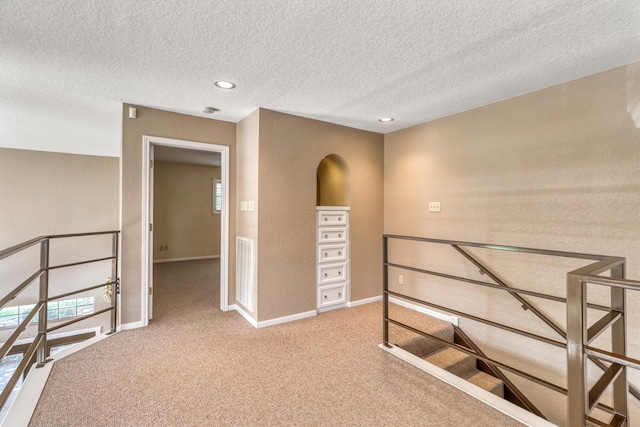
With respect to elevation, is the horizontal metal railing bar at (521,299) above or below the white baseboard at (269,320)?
above

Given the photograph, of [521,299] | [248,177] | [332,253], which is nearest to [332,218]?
[332,253]

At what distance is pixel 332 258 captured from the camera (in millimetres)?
3662

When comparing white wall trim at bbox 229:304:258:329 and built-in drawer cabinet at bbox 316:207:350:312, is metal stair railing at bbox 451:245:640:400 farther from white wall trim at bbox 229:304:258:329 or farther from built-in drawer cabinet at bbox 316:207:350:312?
white wall trim at bbox 229:304:258:329

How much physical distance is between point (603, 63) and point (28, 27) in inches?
153

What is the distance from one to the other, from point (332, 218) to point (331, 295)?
0.98 m

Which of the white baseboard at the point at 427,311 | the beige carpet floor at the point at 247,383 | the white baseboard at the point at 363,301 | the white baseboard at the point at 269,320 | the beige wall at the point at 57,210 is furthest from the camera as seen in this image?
the beige wall at the point at 57,210

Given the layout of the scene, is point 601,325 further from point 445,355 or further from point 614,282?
point 445,355

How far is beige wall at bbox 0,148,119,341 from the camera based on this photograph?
5.32 meters

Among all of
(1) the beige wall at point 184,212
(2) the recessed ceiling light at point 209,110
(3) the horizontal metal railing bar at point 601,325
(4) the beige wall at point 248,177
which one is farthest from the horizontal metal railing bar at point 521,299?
(1) the beige wall at point 184,212

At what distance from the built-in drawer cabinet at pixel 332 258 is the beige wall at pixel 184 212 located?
491 centimetres

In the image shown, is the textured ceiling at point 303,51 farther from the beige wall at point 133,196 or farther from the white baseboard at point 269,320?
the white baseboard at point 269,320

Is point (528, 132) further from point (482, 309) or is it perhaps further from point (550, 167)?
point (482, 309)

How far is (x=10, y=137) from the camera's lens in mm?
4535

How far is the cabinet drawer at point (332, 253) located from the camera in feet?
11.7
